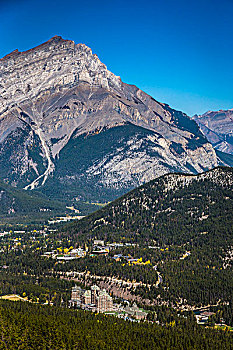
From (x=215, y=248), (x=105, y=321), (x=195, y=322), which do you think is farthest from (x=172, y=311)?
(x=215, y=248)

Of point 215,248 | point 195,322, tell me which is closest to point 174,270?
point 215,248

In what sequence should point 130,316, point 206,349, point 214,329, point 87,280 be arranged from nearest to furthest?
point 206,349
point 214,329
point 130,316
point 87,280

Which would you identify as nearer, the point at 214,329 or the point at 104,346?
the point at 104,346

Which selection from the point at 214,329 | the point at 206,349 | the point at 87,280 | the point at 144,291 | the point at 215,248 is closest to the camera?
the point at 206,349

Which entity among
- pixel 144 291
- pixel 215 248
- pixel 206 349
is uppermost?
pixel 215 248

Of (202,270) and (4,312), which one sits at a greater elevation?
(202,270)

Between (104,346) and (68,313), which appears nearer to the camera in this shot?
(104,346)

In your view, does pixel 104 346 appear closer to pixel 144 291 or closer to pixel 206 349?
pixel 206 349

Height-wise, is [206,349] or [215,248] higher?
[215,248]

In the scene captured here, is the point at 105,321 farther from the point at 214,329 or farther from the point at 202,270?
the point at 202,270
